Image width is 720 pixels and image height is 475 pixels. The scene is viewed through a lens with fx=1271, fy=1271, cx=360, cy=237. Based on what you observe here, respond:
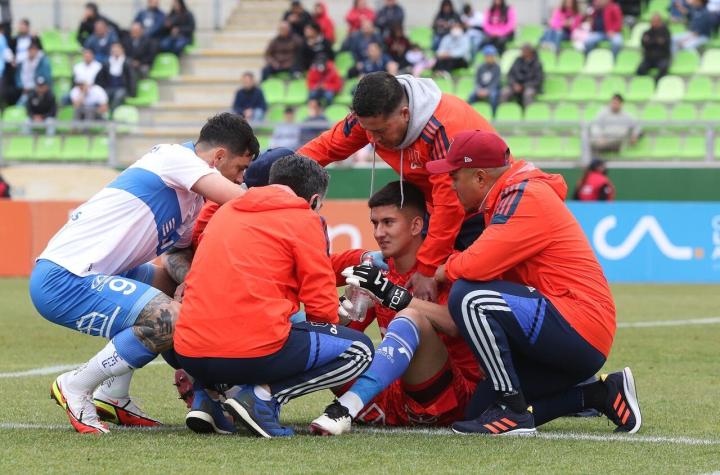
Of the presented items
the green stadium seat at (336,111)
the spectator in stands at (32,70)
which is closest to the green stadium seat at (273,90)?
the green stadium seat at (336,111)

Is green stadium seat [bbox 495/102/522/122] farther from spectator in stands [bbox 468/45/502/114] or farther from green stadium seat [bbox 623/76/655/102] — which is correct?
green stadium seat [bbox 623/76/655/102]

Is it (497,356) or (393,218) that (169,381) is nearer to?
(393,218)

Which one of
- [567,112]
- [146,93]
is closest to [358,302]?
[567,112]

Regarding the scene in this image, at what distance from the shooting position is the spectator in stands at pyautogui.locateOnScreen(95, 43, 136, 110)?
22938 mm

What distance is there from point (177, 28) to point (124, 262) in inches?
742

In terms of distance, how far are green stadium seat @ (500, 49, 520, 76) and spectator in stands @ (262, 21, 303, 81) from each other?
145 inches

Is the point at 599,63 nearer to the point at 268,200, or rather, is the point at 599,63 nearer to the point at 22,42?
the point at 22,42

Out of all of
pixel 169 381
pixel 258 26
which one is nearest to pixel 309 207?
pixel 169 381

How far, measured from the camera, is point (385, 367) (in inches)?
242

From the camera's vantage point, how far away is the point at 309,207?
5961 millimetres

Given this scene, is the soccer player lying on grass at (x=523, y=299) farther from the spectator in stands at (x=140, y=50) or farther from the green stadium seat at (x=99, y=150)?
the spectator in stands at (x=140, y=50)

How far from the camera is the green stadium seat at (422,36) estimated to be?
24.0 m

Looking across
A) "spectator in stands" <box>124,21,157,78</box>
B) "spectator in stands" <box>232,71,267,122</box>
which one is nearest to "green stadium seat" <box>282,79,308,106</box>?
"spectator in stands" <box>232,71,267,122</box>

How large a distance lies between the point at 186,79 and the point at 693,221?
1112 cm
